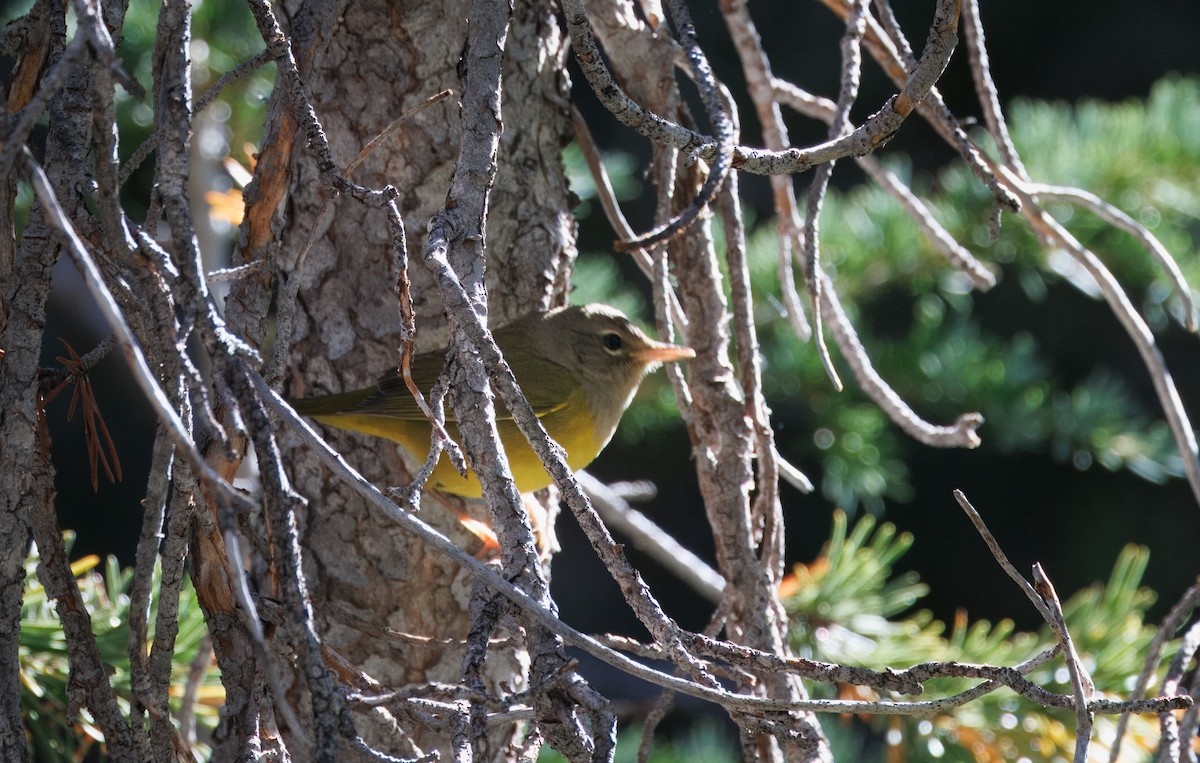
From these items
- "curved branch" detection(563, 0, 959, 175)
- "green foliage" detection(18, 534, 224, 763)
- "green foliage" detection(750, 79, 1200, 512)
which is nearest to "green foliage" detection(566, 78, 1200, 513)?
"green foliage" detection(750, 79, 1200, 512)

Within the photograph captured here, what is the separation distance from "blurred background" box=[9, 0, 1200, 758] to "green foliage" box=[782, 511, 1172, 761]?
0.06 m

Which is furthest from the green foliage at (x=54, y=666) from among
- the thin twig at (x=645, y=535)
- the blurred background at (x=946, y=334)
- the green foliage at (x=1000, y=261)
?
the green foliage at (x=1000, y=261)

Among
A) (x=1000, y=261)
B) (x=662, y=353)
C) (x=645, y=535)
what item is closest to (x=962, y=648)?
(x=645, y=535)

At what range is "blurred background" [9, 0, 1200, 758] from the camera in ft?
9.87

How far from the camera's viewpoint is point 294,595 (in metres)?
0.73

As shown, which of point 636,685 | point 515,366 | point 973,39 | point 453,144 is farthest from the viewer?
point 636,685

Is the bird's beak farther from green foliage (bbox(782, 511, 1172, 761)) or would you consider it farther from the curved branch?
the curved branch

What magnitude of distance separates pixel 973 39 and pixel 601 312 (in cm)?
101

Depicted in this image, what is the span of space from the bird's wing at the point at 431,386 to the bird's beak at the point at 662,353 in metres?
0.16

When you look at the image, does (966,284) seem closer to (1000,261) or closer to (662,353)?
(1000,261)

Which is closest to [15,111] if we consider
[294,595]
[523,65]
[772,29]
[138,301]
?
[138,301]

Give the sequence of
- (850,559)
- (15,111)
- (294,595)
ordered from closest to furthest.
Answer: (294,595)
(15,111)
(850,559)

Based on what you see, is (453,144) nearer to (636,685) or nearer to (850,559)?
(850,559)

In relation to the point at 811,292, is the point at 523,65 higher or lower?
higher
